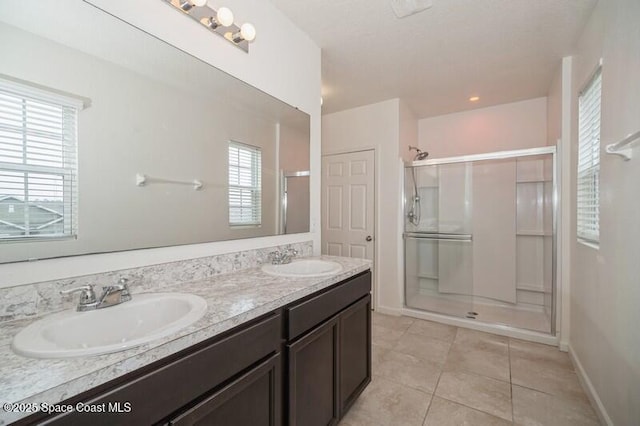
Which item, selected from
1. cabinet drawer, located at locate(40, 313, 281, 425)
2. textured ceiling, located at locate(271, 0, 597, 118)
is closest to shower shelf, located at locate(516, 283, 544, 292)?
textured ceiling, located at locate(271, 0, 597, 118)

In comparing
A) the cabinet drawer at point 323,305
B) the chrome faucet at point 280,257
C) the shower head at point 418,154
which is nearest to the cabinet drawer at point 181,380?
the cabinet drawer at point 323,305

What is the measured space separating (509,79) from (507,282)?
2.32 meters

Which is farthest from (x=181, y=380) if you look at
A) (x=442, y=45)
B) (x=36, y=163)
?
(x=442, y=45)

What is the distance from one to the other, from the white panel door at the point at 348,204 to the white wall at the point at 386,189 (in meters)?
0.11

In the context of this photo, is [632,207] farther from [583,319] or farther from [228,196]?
[228,196]

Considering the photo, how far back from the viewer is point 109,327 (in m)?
0.95

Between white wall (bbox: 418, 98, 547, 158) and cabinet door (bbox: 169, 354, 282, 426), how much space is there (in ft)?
12.2

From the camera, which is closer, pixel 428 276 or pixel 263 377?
pixel 263 377

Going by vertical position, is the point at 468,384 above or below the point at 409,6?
below

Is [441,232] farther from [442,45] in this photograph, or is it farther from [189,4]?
[189,4]

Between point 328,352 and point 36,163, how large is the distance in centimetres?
142

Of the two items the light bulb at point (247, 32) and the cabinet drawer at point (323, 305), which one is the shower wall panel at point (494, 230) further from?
the light bulb at point (247, 32)

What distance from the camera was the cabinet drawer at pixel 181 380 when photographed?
61 centimetres

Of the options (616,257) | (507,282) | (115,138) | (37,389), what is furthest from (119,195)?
(507,282)
